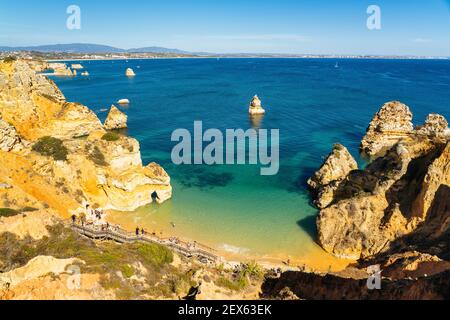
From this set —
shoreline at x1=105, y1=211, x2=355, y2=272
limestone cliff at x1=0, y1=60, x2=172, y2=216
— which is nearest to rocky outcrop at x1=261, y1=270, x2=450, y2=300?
shoreline at x1=105, y1=211, x2=355, y2=272

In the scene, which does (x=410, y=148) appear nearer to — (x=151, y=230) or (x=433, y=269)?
(x=433, y=269)

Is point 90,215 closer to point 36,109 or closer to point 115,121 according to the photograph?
point 36,109

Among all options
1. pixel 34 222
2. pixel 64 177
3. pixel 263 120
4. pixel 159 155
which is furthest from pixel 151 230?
pixel 263 120

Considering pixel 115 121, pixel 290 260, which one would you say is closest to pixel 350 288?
pixel 290 260

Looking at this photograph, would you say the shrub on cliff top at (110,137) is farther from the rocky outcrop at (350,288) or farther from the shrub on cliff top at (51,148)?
the rocky outcrop at (350,288)

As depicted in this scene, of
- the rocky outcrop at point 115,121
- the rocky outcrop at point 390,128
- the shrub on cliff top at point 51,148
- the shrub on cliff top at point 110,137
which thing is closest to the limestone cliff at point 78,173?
the shrub on cliff top at point 51,148
